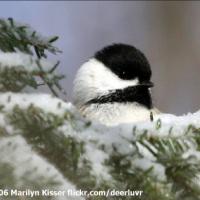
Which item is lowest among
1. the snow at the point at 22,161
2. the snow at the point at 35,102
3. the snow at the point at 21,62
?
the snow at the point at 22,161

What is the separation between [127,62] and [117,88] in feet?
0.27

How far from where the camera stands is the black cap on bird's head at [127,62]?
1.68m

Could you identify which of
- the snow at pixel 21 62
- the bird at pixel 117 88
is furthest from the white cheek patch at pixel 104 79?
the snow at pixel 21 62

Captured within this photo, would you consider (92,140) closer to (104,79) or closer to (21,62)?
(21,62)

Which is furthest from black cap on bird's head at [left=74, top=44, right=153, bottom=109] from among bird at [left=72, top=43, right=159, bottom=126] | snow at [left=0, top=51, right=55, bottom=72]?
snow at [left=0, top=51, right=55, bottom=72]

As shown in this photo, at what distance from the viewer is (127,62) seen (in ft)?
5.59

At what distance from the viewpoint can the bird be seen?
163 centimetres

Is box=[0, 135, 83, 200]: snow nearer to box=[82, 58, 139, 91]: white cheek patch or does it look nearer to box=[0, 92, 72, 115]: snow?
box=[0, 92, 72, 115]: snow

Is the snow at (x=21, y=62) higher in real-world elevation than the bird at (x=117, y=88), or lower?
higher

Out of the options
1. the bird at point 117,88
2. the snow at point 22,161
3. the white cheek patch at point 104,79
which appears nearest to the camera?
the snow at point 22,161

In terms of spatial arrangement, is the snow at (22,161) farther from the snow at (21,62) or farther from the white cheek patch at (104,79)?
the white cheek patch at (104,79)

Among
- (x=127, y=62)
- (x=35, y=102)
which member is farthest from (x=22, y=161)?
(x=127, y=62)

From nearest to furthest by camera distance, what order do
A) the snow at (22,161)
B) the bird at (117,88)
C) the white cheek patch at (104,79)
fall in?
the snow at (22,161) → the bird at (117,88) → the white cheek patch at (104,79)

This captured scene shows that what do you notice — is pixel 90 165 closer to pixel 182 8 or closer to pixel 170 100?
pixel 170 100
